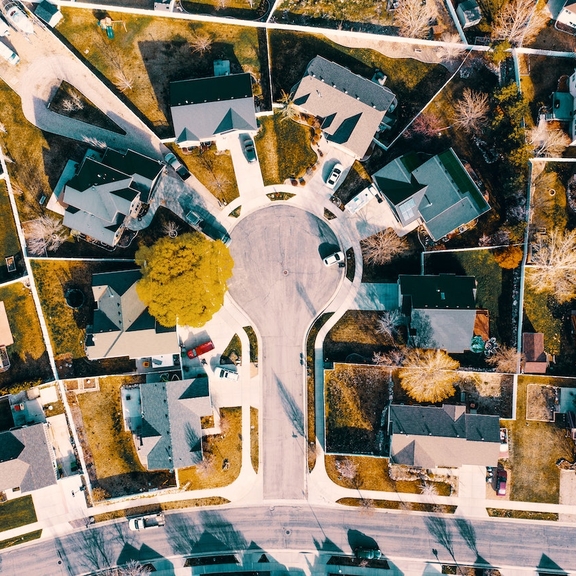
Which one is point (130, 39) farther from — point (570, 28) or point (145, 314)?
point (570, 28)

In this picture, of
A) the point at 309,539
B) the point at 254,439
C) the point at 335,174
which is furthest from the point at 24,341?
the point at 335,174

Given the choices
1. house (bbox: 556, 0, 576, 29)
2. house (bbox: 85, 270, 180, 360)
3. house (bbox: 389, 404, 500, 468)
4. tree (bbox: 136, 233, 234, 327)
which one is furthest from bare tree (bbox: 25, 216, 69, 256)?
house (bbox: 556, 0, 576, 29)

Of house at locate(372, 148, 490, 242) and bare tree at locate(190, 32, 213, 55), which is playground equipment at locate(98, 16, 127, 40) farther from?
house at locate(372, 148, 490, 242)

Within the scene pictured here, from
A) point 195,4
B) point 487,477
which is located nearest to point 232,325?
point 487,477

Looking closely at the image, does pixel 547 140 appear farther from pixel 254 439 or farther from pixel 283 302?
pixel 254 439

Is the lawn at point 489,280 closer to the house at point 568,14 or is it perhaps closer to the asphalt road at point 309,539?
the asphalt road at point 309,539
